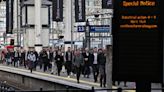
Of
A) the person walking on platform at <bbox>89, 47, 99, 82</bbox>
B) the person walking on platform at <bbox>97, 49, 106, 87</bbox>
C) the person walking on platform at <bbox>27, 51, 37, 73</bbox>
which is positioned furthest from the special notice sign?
the person walking on platform at <bbox>27, 51, 37, 73</bbox>

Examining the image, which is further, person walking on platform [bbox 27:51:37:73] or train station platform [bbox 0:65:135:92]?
person walking on platform [bbox 27:51:37:73]

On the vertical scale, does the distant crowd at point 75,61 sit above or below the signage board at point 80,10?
below

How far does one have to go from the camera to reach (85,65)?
3481cm

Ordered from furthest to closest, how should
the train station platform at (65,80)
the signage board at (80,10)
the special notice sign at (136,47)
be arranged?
1. the signage board at (80,10)
2. the train station platform at (65,80)
3. the special notice sign at (136,47)

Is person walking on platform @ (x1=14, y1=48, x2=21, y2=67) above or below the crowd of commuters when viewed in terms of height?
below

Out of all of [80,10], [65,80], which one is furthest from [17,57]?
[65,80]

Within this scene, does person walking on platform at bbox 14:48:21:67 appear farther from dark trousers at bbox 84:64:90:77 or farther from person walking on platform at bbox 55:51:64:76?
dark trousers at bbox 84:64:90:77

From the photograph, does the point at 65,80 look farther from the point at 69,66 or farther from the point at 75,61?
the point at 69,66

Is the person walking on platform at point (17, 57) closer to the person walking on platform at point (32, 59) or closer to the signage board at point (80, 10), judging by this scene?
the person walking on platform at point (32, 59)

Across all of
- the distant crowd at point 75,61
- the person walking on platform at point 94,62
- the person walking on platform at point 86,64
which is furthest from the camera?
the person walking on platform at point 86,64

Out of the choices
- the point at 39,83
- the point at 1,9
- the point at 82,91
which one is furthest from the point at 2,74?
the point at 1,9

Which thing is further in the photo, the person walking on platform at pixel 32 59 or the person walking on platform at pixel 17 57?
the person walking on platform at pixel 17 57

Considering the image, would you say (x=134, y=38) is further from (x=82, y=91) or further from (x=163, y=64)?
(x=82, y=91)

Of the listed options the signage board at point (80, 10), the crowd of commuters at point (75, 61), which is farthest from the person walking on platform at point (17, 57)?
the signage board at point (80, 10)
